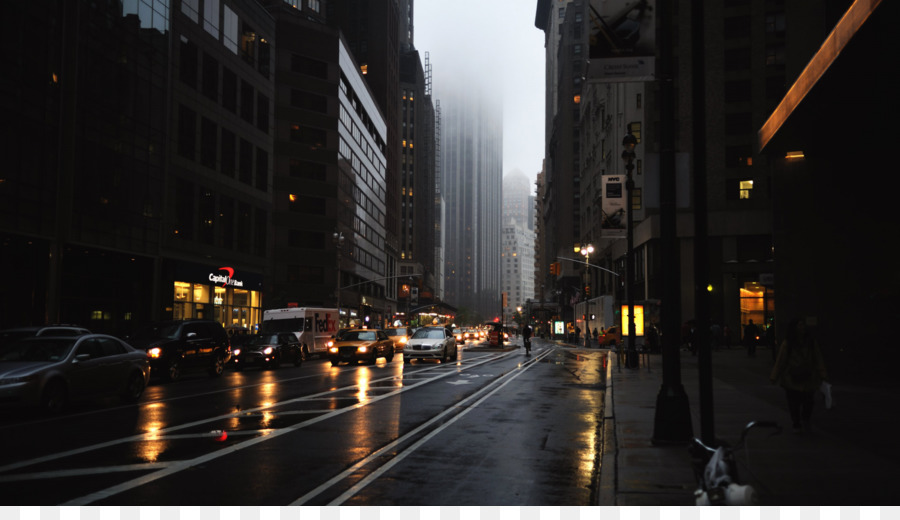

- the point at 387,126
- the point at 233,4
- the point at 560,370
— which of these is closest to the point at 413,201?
the point at 387,126

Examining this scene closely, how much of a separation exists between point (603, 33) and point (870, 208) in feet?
49.6

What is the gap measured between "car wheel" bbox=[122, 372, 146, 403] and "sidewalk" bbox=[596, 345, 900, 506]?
1042 cm

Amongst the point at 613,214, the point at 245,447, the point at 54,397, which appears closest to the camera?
the point at 245,447

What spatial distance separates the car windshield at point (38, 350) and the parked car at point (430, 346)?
1936cm

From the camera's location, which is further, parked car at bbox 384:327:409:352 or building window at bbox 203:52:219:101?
building window at bbox 203:52:219:101

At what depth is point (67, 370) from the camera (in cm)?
1461

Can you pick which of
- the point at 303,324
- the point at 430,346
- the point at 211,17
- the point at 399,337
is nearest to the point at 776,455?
the point at 430,346

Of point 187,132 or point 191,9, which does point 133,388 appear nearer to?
point 187,132

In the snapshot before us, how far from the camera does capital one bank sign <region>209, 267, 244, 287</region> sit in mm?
47594

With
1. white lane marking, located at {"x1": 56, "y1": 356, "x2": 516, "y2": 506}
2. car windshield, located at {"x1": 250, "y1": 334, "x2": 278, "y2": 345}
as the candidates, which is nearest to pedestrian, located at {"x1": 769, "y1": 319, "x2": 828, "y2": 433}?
white lane marking, located at {"x1": 56, "y1": 356, "x2": 516, "y2": 506}

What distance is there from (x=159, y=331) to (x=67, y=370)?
995cm

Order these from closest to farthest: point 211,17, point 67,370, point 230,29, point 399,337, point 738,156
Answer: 1. point 67,370
2. point 399,337
3. point 211,17
4. point 230,29
5. point 738,156

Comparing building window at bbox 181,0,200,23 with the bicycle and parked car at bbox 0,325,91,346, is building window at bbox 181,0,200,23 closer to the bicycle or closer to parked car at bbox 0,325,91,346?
parked car at bbox 0,325,91,346

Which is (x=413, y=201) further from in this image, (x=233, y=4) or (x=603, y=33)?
(x=603, y=33)
